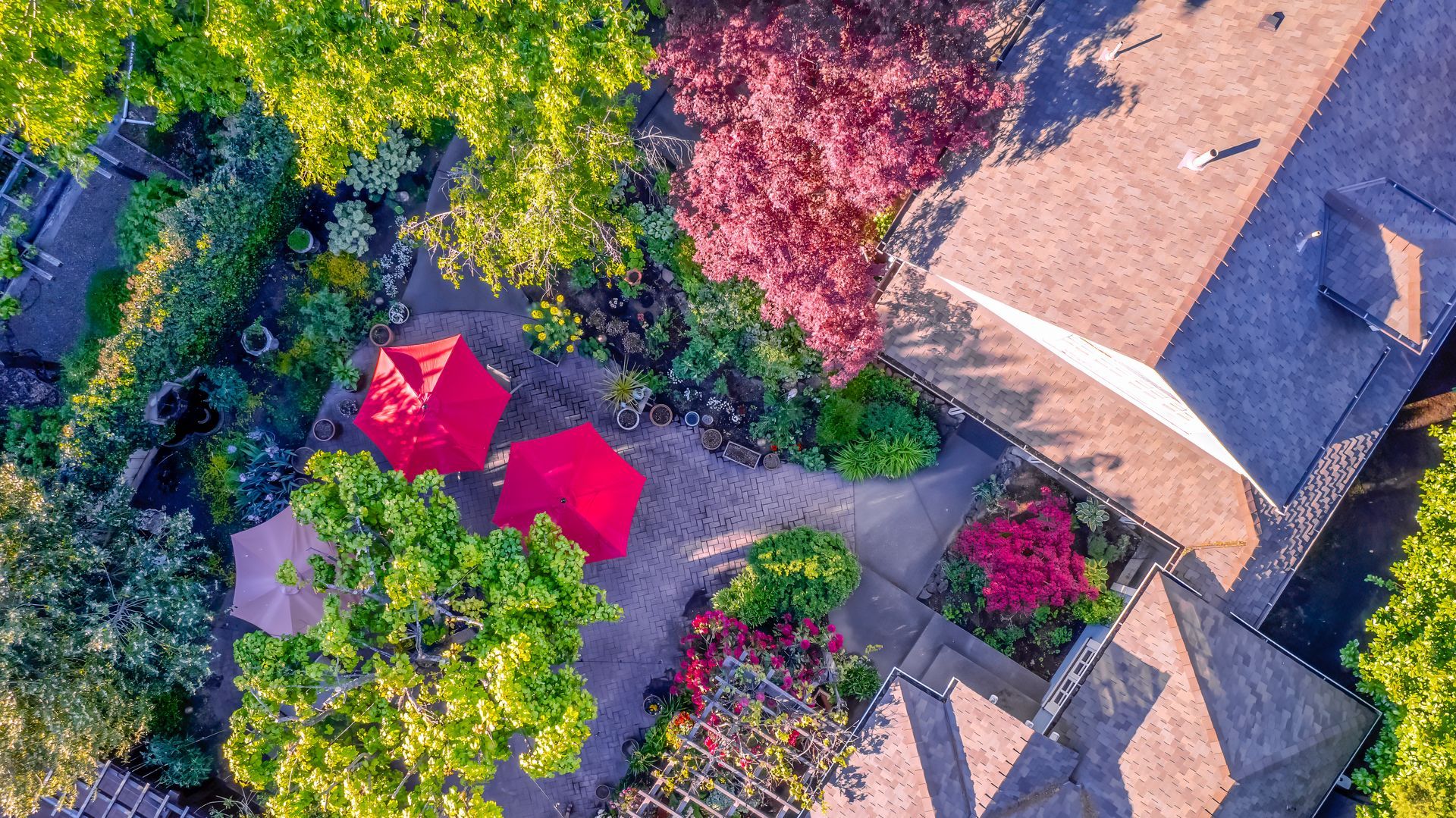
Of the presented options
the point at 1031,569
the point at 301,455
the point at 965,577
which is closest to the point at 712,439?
the point at 965,577

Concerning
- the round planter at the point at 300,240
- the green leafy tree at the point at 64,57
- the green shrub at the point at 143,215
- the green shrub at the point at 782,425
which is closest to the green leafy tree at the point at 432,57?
the green leafy tree at the point at 64,57

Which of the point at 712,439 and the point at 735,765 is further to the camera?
the point at 712,439

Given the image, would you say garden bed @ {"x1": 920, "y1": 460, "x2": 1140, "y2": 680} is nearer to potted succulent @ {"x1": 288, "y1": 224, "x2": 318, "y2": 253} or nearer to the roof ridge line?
the roof ridge line

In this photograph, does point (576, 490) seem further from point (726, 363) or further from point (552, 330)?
point (726, 363)

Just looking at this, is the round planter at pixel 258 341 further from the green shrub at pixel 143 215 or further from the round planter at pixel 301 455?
the green shrub at pixel 143 215

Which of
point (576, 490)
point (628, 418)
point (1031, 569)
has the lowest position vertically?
point (576, 490)

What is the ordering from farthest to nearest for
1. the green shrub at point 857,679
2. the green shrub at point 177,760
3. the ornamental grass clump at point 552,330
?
the ornamental grass clump at point 552,330
the green shrub at point 857,679
the green shrub at point 177,760
